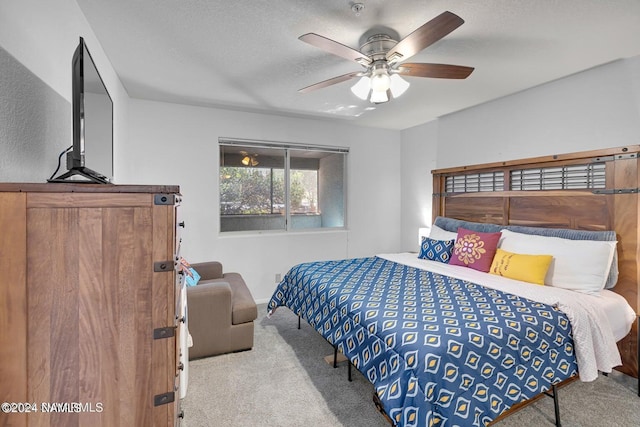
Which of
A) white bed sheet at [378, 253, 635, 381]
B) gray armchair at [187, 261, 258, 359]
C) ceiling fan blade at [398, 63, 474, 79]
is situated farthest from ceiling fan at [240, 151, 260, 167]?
white bed sheet at [378, 253, 635, 381]

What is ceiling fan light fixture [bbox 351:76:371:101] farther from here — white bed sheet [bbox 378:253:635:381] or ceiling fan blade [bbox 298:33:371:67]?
white bed sheet [bbox 378:253:635:381]

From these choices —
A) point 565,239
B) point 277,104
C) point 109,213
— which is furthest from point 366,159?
point 109,213

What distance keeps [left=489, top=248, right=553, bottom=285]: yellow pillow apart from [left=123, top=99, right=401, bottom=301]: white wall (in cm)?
223

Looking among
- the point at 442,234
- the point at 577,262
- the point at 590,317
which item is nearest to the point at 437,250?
the point at 442,234

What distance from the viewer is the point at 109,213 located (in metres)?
0.94

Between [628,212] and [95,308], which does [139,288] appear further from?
[628,212]

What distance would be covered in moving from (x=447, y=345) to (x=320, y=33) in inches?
79.7

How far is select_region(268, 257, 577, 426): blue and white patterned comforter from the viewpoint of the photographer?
→ 139 centimetres

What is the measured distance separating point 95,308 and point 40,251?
0.71ft

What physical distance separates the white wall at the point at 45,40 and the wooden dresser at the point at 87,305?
522 mm

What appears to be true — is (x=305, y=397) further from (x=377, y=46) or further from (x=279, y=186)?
(x=279, y=186)

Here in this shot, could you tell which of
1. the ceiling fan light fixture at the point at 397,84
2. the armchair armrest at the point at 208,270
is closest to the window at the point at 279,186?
the armchair armrest at the point at 208,270

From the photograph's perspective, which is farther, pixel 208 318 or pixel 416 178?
pixel 416 178

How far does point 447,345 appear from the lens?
4.81 ft
